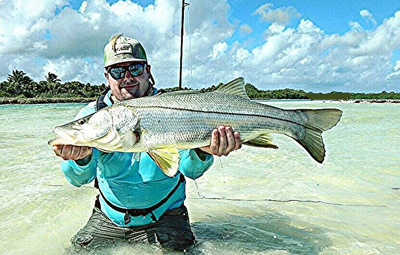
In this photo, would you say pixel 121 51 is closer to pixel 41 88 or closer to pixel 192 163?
Result: pixel 192 163

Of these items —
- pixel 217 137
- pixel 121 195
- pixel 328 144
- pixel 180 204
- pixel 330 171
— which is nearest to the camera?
pixel 217 137

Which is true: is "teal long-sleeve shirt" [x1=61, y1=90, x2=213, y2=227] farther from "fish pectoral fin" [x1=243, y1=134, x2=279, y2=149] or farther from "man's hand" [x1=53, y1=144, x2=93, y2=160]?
Result: "fish pectoral fin" [x1=243, y1=134, x2=279, y2=149]

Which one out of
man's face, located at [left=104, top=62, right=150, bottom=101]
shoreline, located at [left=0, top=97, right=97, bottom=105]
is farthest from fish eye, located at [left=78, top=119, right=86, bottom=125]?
shoreline, located at [left=0, top=97, right=97, bottom=105]

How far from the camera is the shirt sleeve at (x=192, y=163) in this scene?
3529 millimetres

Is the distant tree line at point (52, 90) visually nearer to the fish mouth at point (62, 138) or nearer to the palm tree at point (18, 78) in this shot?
the palm tree at point (18, 78)

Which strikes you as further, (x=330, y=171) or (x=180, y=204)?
(x=330, y=171)

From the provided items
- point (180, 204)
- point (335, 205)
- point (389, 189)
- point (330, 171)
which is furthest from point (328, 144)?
point (180, 204)

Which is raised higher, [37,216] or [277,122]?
[277,122]

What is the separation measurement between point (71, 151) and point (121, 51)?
1112 mm

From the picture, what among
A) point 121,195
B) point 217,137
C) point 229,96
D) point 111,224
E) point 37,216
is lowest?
point 37,216

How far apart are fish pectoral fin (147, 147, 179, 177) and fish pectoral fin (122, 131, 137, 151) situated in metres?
0.18

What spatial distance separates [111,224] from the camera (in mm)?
3830

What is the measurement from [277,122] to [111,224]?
202 cm

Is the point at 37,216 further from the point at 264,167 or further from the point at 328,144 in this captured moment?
the point at 328,144
